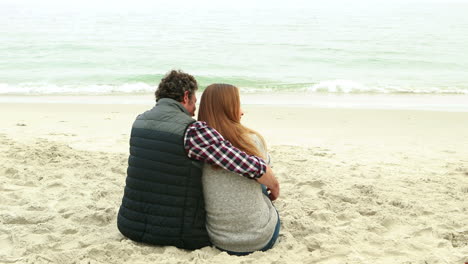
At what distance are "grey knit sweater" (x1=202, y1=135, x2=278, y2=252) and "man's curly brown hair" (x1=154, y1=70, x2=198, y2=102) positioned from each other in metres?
0.50

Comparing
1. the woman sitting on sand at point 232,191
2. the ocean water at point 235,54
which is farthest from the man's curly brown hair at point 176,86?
the ocean water at point 235,54

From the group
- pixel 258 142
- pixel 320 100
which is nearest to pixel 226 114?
pixel 258 142

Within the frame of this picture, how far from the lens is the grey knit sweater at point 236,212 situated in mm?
3371

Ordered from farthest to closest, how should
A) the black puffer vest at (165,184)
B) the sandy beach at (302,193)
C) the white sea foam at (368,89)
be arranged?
the white sea foam at (368,89) < the sandy beach at (302,193) < the black puffer vest at (165,184)

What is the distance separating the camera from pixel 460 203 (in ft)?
15.7

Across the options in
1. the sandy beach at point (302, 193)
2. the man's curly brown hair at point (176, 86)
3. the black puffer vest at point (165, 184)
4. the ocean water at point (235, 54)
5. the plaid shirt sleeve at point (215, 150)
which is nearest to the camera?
the plaid shirt sleeve at point (215, 150)

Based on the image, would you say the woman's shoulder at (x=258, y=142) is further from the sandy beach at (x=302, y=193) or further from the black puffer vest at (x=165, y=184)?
the sandy beach at (x=302, y=193)

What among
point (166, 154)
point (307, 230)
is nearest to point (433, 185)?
point (307, 230)

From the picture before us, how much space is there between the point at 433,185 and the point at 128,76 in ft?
44.3

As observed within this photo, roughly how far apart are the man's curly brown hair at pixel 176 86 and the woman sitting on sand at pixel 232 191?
13cm

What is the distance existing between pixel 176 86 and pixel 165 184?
2.08 feet

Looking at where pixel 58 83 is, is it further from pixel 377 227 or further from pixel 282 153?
pixel 377 227

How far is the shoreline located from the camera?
11.8m

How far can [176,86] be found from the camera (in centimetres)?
341
